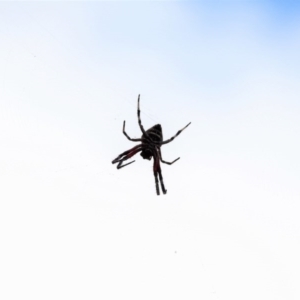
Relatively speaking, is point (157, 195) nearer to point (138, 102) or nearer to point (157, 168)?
point (157, 168)

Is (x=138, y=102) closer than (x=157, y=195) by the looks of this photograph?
Yes

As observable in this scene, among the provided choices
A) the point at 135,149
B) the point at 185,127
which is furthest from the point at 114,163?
the point at 185,127

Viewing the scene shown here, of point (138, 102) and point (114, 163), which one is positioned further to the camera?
point (114, 163)

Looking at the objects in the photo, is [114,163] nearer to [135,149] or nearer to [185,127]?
[135,149]

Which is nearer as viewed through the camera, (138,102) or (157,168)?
(138,102)

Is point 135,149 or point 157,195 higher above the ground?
point 135,149

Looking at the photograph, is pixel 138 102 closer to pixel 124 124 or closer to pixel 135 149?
pixel 124 124

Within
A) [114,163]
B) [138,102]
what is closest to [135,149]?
[114,163]

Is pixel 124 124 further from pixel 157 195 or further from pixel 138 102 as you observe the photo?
pixel 157 195
